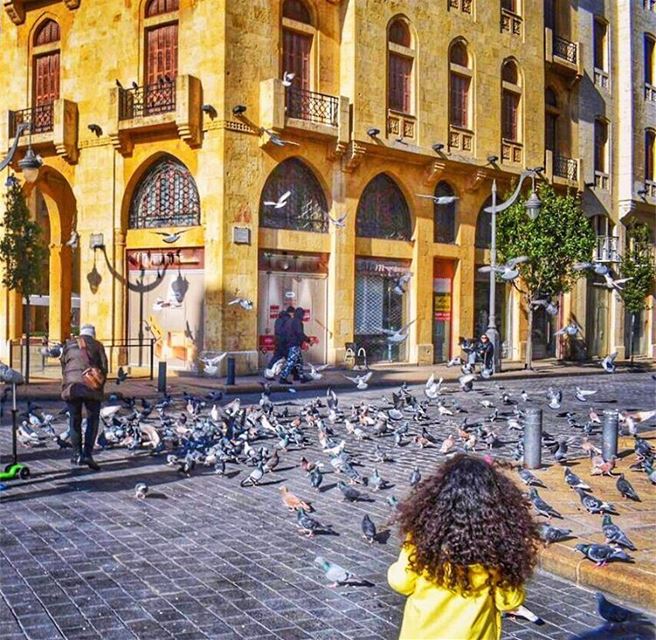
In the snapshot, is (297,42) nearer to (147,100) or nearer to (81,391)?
(147,100)

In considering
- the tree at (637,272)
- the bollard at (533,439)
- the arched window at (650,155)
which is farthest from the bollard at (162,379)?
the arched window at (650,155)

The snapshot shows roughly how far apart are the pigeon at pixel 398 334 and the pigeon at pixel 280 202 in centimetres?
512

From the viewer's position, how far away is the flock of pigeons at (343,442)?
7.77 m

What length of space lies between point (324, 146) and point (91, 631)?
21.2 meters

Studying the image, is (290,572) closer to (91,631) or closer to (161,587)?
(161,587)

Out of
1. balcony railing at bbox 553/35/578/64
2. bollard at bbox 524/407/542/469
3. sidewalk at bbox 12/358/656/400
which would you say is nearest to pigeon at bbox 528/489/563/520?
bollard at bbox 524/407/542/469

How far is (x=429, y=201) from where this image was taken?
28250 mm

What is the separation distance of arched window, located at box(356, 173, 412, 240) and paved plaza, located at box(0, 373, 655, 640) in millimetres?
16430

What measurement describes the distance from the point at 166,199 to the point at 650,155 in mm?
24676

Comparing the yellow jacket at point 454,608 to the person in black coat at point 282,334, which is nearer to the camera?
the yellow jacket at point 454,608

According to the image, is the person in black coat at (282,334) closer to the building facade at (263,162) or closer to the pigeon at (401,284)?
the building facade at (263,162)

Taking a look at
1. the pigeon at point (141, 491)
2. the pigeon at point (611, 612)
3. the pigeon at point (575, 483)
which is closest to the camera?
the pigeon at point (611, 612)

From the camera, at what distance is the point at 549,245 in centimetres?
2736

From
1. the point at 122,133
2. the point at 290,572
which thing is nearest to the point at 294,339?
the point at 122,133
